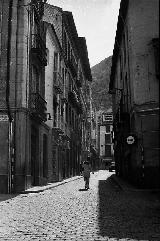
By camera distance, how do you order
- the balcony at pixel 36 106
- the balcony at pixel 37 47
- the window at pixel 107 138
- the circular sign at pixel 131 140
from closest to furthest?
1. the circular sign at pixel 131 140
2. the balcony at pixel 36 106
3. the balcony at pixel 37 47
4. the window at pixel 107 138

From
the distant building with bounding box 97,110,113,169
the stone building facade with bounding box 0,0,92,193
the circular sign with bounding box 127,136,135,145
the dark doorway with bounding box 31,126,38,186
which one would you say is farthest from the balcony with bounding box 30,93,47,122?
the distant building with bounding box 97,110,113,169

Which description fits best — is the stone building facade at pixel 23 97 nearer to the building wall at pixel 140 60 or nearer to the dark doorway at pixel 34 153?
the dark doorway at pixel 34 153

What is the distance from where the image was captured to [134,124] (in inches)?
660

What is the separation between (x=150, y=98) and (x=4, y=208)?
28.1ft

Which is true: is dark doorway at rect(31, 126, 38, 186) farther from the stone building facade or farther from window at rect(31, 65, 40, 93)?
window at rect(31, 65, 40, 93)

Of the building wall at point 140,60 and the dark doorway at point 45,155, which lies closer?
the building wall at point 140,60

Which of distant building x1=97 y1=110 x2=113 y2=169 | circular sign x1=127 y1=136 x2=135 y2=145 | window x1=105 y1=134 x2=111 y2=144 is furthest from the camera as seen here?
window x1=105 y1=134 x2=111 y2=144

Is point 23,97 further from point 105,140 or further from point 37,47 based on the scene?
point 105,140

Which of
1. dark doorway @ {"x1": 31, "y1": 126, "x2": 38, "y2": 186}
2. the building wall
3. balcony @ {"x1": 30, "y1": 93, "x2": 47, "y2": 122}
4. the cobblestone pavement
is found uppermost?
the building wall

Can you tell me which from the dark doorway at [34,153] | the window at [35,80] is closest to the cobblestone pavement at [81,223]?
the dark doorway at [34,153]

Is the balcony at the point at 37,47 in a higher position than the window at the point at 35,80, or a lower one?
higher

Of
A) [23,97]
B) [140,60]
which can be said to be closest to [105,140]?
[23,97]

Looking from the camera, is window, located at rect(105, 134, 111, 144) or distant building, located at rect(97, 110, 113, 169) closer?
distant building, located at rect(97, 110, 113, 169)

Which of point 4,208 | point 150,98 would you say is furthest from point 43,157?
point 4,208
